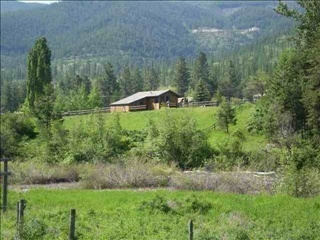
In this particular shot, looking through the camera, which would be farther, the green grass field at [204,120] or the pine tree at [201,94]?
the pine tree at [201,94]

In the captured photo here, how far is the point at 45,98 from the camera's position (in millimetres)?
47250

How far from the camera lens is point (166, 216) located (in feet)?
52.1

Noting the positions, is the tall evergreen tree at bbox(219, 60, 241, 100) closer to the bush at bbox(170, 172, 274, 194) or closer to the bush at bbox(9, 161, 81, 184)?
the bush at bbox(9, 161, 81, 184)

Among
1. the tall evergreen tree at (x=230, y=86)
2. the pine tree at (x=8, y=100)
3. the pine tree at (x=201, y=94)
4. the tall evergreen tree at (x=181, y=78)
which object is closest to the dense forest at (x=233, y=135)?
the pine tree at (x=201, y=94)

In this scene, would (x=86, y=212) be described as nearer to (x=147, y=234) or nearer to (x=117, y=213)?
(x=117, y=213)

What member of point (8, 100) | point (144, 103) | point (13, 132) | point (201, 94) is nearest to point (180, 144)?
point (13, 132)

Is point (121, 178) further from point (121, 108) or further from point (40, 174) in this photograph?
point (121, 108)

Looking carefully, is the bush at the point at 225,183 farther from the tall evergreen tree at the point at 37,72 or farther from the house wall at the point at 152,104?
the tall evergreen tree at the point at 37,72

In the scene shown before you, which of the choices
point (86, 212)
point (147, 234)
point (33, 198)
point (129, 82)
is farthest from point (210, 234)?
point (129, 82)

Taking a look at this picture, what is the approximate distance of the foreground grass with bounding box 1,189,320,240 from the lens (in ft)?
41.7

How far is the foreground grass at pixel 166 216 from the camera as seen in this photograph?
12719 mm

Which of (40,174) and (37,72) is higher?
Result: (37,72)

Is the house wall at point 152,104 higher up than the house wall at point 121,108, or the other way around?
the house wall at point 152,104

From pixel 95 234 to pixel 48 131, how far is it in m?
28.9
